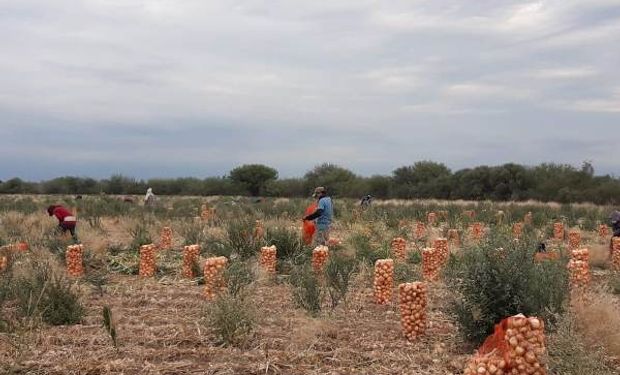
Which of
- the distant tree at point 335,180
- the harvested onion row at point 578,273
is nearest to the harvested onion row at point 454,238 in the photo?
the harvested onion row at point 578,273

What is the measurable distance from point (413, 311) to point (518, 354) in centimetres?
196

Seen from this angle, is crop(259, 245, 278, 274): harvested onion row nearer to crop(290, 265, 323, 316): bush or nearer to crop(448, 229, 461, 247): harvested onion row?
crop(290, 265, 323, 316): bush

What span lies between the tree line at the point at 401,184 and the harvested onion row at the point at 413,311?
43081 millimetres

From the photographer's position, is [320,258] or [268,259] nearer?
[320,258]

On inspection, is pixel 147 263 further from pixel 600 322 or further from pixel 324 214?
pixel 600 322

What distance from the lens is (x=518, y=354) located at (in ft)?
15.5

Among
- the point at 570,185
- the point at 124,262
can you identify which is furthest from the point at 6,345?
the point at 570,185

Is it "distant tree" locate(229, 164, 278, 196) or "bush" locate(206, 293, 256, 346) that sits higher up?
"distant tree" locate(229, 164, 278, 196)

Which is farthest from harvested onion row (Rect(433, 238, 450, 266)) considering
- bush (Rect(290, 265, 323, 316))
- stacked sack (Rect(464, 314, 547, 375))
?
stacked sack (Rect(464, 314, 547, 375))

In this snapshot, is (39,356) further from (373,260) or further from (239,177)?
(239,177)

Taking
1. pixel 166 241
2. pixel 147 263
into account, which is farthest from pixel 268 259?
pixel 166 241

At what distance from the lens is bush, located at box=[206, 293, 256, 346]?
6367 mm

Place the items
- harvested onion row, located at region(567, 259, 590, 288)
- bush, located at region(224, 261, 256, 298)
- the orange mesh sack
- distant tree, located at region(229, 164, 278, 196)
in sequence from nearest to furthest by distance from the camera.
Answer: bush, located at region(224, 261, 256, 298) < harvested onion row, located at region(567, 259, 590, 288) < the orange mesh sack < distant tree, located at region(229, 164, 278, 196)

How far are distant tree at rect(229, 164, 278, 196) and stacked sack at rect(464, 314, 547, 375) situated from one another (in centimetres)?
6221
